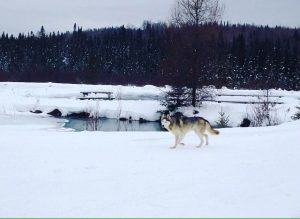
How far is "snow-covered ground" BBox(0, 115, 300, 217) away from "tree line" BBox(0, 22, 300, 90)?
58.8 feet

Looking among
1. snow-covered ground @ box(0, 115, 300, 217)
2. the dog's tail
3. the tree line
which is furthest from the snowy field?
the tree line

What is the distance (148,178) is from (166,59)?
949 inches

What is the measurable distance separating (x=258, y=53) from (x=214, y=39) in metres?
38.0

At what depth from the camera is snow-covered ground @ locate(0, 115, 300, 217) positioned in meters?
4.74

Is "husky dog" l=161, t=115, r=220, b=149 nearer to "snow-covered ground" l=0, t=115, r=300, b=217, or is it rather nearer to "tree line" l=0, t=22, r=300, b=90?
"snow-covered ground" l=0, t=115, r=300, b=217

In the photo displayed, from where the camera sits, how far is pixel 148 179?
5891 mm

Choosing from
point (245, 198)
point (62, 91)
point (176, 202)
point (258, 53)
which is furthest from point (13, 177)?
point (258, 53)

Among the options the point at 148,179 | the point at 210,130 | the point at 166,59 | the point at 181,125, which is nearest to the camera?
the point at 148,179

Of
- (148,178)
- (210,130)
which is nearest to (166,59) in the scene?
(210,130)

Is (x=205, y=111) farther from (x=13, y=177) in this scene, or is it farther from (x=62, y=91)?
(x=13, y=177)

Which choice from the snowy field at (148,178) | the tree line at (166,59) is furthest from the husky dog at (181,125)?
the tree line at (166,59)

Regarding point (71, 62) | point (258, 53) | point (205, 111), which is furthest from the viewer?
point (71, 62)

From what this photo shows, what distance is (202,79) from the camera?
28.5 metres

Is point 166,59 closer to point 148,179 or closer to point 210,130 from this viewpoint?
point 210,130
